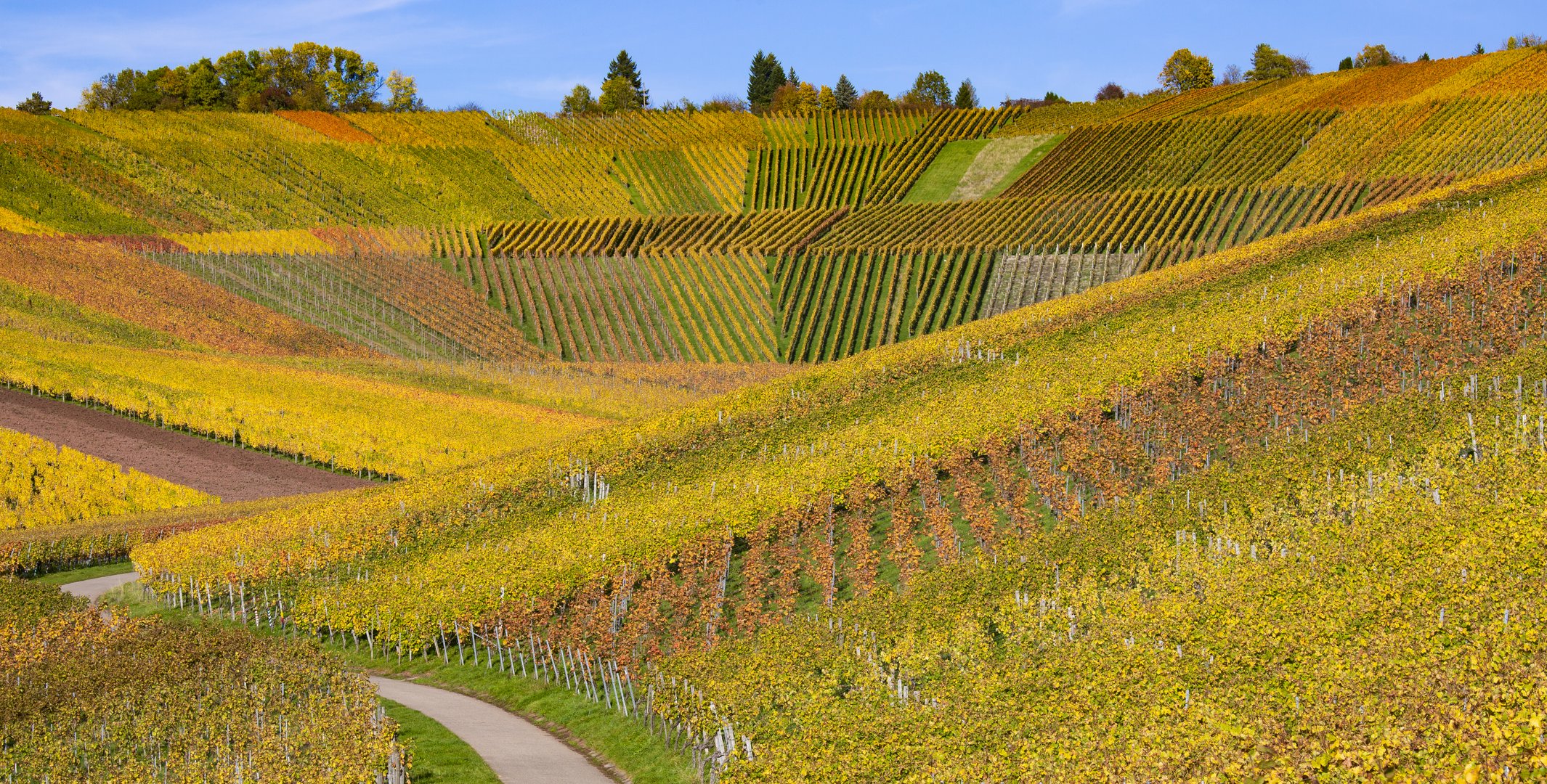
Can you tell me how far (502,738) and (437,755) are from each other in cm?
259

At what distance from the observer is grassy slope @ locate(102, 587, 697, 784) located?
32562 millimetres

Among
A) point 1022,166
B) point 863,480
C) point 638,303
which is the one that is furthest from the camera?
point 1022,166

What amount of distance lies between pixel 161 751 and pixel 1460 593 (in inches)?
1150

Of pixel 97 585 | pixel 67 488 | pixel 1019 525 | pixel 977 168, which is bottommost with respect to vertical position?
pixel 97 585

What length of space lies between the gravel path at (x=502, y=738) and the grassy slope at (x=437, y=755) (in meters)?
0.28

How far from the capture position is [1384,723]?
20.1 metres

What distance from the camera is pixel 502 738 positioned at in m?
34.8

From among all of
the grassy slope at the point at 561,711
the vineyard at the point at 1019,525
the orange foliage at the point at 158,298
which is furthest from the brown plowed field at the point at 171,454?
the orange foliage at the point at 158,298

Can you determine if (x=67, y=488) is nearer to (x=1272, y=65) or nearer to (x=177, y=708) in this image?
(x=177, y=708)

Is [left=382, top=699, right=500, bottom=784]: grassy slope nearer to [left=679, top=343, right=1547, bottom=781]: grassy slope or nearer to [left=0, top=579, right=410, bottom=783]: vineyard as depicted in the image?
[left=0, top=579, right=410, bottom=783]: vineyard

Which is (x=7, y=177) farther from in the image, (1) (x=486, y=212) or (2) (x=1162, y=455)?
(2) (x=1162, y=455)

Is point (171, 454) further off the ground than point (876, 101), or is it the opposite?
point (876, 101)

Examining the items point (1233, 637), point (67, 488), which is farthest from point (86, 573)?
point (1233, 637)

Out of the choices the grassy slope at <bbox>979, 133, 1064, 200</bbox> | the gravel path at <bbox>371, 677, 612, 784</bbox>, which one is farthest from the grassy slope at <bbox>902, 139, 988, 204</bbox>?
the gravel path at <bbox>371, 677, 612, 784</bbox>
